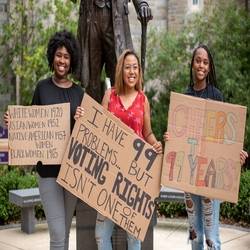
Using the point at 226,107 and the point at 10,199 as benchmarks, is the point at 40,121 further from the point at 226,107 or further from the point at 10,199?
the point at 10,199

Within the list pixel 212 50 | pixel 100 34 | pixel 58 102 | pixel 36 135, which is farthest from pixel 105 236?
pixel 212 50

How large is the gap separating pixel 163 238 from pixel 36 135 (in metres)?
2.88

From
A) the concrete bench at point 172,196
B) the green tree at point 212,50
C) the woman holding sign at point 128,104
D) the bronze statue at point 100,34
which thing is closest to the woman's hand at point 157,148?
the woman holding sign at point 128,104

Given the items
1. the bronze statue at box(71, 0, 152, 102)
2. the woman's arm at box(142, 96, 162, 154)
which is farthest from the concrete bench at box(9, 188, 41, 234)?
the woman's arm at box(142, 96, 162, 154)

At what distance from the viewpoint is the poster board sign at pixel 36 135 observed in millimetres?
3605

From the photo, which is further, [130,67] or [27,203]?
[27,203]

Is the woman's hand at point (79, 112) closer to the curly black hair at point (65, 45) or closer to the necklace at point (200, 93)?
the curly black hair at point (65, 45)

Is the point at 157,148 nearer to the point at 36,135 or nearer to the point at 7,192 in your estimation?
the point at 36,135

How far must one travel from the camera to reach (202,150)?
144 inches

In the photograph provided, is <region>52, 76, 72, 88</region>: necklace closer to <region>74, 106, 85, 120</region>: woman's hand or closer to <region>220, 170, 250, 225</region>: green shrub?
<region>74, 106, 85, 120</region>: woman's hand

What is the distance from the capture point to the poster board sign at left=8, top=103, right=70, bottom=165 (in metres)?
3.60

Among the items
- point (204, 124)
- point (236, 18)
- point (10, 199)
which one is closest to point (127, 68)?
point (204, 124)

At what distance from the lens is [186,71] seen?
36.7 feet

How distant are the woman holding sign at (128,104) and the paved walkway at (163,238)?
1.99m
